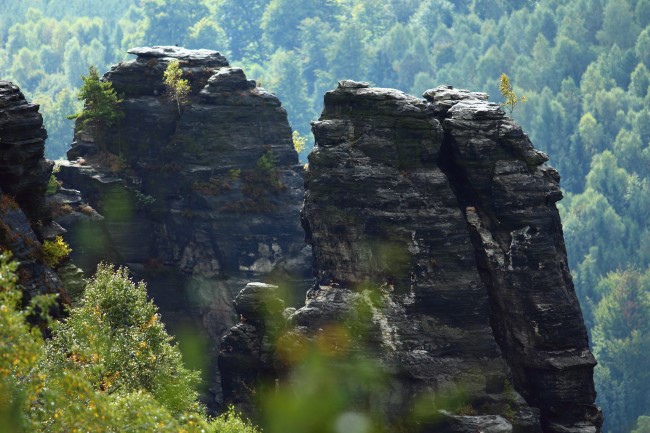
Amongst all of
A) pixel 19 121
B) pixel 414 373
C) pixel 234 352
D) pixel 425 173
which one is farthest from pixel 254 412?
pixel 19 121

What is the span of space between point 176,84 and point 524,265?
37.7 meters

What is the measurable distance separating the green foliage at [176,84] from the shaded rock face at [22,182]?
32.5 meters

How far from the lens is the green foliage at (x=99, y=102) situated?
10831 centimetres

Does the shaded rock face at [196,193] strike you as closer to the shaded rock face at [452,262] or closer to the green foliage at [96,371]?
the green foliage at [96,371]

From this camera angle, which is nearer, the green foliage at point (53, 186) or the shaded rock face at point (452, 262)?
the shaded rock face at point (452, 262)

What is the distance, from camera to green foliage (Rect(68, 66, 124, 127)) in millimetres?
108312

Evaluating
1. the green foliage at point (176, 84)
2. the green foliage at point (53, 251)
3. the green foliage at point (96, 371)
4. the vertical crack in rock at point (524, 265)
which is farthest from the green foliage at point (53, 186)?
the vertical crack in rock at point (524, 265)

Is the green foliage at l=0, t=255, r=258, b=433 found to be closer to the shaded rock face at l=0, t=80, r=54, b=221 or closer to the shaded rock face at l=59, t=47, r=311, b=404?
the shaded rock face at l=0, t=80, r=54, b=221

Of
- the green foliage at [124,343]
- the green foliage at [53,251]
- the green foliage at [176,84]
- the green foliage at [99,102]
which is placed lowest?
the green foliage at [124,343]

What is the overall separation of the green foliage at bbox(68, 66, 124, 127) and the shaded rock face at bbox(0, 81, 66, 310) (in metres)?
31.1

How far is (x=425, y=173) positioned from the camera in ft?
281

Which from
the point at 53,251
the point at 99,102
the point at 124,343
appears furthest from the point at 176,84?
the point at 124,343

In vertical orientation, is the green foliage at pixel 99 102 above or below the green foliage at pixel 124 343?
above

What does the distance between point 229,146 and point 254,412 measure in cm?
2852
